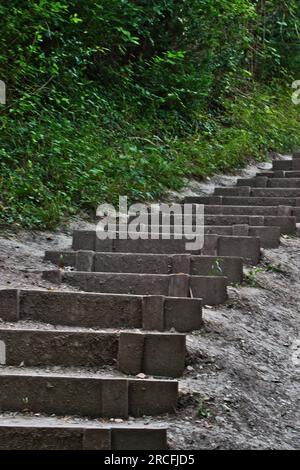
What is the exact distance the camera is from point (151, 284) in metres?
6.94

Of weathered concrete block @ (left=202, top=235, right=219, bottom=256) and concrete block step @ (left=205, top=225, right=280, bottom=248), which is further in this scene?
concrete block step @ (left=205, top=225, right=280, bottom=248)

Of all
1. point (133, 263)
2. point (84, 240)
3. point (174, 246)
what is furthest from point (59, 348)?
point (84, 240)

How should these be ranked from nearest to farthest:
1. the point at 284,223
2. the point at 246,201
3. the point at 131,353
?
the point at 131,353
the point at 284,223
the point at 246,201

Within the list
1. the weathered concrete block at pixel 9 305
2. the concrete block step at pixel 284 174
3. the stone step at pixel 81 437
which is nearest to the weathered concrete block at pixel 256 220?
the concrete block step at pixel 284 174

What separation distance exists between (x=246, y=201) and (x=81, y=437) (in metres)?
5.85

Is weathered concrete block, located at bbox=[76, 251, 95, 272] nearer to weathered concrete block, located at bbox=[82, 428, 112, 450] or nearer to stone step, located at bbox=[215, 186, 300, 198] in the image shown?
weathered concrete block, located at bbox=[82, 428, 112, 450]

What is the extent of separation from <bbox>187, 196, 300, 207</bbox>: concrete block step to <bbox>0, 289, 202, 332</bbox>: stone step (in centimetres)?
416

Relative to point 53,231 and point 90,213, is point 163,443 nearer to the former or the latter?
point 53,231

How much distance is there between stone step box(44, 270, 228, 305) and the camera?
6.81 meters

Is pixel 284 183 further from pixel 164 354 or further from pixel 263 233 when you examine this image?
pixel 164 354

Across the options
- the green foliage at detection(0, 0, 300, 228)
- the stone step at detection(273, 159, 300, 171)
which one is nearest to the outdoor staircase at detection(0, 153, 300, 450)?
the green foliage at detection(0, 0, 300, 228)

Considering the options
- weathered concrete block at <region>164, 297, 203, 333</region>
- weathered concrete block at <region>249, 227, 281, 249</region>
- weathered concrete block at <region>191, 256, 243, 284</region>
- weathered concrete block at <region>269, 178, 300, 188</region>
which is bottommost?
weathered concrete block at <region>164, 297, 203, 333</region>
